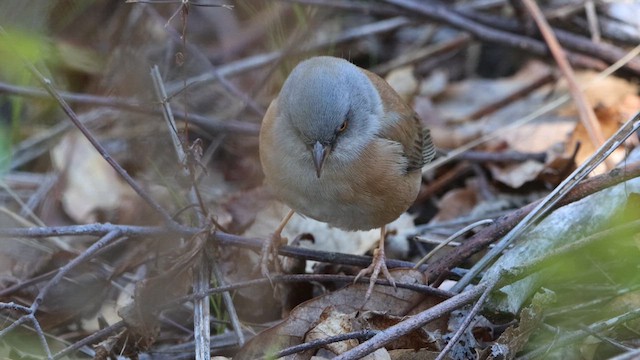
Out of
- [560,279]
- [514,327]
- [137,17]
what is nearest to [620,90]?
[560,279]

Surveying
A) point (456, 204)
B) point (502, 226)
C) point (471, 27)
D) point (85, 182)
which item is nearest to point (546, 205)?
point (502, 226)

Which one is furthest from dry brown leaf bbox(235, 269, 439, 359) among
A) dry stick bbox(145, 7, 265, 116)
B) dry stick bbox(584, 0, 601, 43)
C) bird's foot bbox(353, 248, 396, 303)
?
dry stick bbox(584, 0, 601, 43)

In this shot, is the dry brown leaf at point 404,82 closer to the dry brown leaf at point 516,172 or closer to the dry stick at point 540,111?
the dry stick at point 540,111

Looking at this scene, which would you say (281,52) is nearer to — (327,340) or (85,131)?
(85,131)

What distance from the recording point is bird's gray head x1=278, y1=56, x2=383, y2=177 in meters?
3.59

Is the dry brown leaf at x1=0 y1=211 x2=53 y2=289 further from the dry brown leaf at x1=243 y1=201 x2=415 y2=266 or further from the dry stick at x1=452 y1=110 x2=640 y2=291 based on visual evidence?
the dry stick at x1=452 y1=110 x2=640 y2=291

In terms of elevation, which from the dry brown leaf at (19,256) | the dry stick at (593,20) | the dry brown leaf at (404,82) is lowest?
the dry brown leaf at (19,256)

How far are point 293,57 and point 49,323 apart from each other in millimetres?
2725

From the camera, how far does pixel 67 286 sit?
384 cm

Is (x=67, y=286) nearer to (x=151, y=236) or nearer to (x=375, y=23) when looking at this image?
(x=151, y=236)

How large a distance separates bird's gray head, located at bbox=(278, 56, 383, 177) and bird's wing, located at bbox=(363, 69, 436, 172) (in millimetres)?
116

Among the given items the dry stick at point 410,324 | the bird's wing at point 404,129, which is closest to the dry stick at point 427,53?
the bird's wing at point 404,129

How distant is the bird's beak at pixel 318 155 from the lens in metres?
3.57

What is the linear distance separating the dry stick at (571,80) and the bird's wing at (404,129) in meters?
0.95
